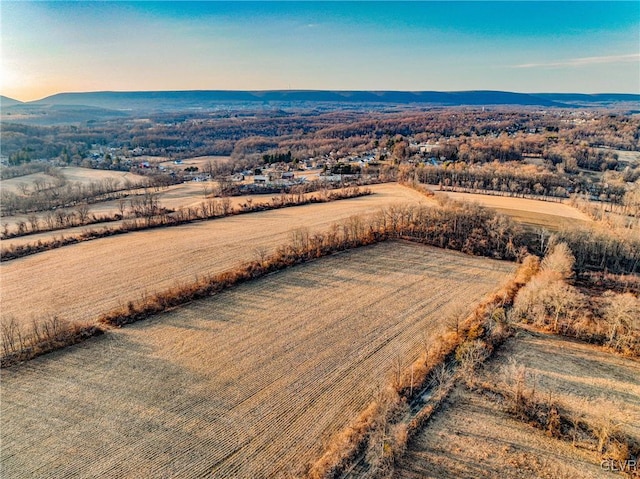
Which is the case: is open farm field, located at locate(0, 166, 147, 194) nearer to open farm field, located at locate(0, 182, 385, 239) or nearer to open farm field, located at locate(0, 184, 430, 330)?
open farm field, located at locate(0, 182, 385, 239)

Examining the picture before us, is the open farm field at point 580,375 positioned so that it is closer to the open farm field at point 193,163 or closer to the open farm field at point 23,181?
the open farm field at point 23,181

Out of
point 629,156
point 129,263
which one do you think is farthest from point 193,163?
point 629,156

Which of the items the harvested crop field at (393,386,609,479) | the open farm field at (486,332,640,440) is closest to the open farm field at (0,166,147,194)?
the open farm field at (486,332,640,440)

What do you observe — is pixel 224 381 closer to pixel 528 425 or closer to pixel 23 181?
pixel 528 425

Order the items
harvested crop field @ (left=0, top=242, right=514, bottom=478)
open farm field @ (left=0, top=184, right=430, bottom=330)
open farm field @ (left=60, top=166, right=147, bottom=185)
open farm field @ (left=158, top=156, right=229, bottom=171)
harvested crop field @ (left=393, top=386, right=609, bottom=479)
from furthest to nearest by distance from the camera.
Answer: open farm field @ (left=158, top=156, right=229, bottom=171), open farm field @ (left=60, top=166, right=147, bottom=185), open farm field @ (left=0, top=184, right=430, bottom=330), harvested crop field @ (left=0, top=242, right=514, bottom=478), harvested crop field @ (left=393, top=386, right=609, bottom=479)

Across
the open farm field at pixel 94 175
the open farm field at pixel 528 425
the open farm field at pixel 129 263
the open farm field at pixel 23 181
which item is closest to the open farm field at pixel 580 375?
the open farm field at pixel 528 425

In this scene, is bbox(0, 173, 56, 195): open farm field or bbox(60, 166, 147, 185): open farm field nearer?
bbox(0, 173, 56, 195): open farm field

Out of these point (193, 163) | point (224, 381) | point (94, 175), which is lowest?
point (224, 381)
